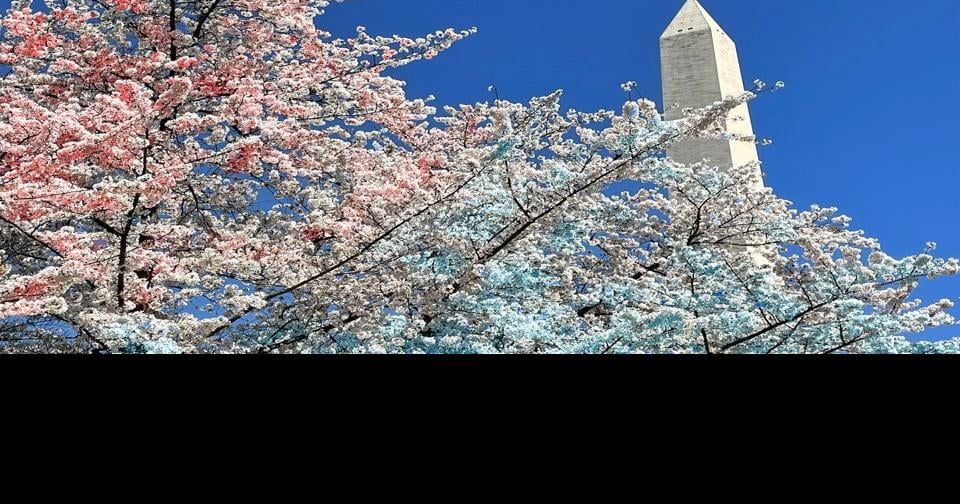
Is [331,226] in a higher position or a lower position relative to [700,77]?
lower

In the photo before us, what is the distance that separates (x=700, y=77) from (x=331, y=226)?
22.2 feet

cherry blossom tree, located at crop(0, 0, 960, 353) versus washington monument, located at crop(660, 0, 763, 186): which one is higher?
washington monument, located at crop(660, 0, 763, 186)

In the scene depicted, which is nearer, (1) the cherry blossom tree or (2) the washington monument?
(1) the cherry blossom tree

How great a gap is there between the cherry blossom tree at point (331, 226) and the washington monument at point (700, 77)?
4.50 meters

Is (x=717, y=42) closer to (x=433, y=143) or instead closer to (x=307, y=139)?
(x=433, y=143)

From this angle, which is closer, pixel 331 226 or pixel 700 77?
pixel 331 226

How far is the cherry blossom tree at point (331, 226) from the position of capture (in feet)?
12.6

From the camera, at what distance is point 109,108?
3.97m

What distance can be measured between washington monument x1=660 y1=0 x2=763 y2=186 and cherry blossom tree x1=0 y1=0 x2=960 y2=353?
177 inches

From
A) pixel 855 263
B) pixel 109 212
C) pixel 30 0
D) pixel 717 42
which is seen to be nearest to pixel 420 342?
pixel 109 212

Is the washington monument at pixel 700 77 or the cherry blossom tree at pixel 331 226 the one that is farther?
the washington monument at pixel 700 77

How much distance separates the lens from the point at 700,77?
32.0 feet

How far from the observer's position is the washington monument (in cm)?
972
